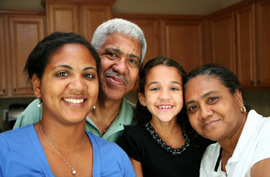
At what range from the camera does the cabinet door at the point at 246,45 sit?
135 inches

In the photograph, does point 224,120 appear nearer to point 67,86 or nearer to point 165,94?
point 165,94

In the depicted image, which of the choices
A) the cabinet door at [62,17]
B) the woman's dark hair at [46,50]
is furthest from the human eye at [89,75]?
the cabinet door at [62,17]

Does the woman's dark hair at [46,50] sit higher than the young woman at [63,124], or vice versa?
the woman's dark hair at [46,50]

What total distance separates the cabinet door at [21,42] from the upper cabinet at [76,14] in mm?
217

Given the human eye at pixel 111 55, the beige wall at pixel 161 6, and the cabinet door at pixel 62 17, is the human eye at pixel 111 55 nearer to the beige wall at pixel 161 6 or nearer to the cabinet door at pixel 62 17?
the cabinet door at pixel 62 17

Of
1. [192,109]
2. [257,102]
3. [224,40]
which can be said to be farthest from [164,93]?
[257,102]

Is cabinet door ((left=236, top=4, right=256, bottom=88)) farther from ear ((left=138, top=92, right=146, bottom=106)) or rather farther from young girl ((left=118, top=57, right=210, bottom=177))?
ear ((left=138, top=92, right=146, bottom=106))

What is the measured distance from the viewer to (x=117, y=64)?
1629mm

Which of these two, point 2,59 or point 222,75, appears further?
point 2,59

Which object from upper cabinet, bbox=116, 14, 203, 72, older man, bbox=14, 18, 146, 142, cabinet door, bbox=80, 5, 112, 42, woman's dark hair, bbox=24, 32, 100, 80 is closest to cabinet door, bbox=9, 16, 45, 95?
cabinet door, bbox=80, 5, 112, 42

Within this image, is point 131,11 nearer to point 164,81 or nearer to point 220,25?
point 220,25

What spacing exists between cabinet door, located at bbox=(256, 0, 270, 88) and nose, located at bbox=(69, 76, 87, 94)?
277 cm

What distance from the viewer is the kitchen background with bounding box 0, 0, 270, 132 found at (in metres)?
3.88

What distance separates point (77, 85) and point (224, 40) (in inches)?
128
